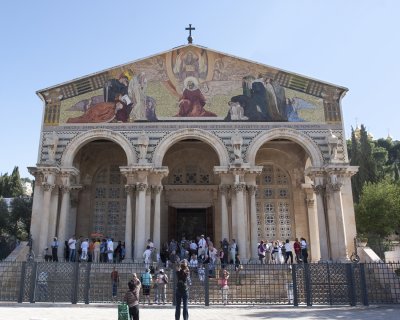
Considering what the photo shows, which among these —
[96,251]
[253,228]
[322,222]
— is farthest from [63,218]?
[322,222]

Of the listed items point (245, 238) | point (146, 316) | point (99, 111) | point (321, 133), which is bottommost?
point (146, 316)

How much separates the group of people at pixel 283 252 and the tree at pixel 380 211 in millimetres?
14326

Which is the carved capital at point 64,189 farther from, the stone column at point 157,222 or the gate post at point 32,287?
the gate post at point 32,287

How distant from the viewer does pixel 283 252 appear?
1959 centimetres

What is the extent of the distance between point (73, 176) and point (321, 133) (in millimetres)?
13122

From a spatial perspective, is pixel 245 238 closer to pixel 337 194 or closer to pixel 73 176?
pixel 337 194

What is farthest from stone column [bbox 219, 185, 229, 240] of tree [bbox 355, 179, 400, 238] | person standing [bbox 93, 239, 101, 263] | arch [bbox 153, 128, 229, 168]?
tree [bbox 355, 179, 400, 238]

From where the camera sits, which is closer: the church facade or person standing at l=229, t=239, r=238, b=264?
person standing at l=229, t=239, r=238, b=264

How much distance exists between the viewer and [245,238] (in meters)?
19.6

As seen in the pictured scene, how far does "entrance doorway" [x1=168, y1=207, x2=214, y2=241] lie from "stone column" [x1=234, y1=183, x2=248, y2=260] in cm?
377

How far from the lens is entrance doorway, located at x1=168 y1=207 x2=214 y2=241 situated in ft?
76.4

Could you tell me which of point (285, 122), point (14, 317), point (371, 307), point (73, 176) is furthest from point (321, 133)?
point (14, 317)

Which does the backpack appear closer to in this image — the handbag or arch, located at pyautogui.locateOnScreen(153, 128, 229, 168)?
the handbag

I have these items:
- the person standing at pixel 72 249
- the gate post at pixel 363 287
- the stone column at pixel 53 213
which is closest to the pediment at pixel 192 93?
the stone column at pixel 53 213
